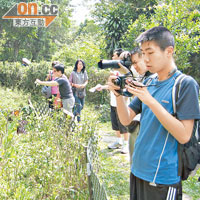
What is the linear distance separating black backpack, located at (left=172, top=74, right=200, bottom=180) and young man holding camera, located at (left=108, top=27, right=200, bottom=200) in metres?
0.02

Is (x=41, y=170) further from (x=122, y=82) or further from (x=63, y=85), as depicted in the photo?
(x=63, y=85)

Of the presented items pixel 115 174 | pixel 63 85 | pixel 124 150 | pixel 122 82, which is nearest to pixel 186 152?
pixel 122 82

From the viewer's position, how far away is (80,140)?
2.93 metres

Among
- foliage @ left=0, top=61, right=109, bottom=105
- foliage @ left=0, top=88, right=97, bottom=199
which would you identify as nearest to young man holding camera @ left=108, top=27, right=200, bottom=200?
foliage @ left=0, top=88, right=97, bottom=199

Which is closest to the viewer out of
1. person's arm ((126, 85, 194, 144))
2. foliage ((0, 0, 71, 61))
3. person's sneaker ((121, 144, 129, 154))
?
person's arm ((126, 85, 194, 144))

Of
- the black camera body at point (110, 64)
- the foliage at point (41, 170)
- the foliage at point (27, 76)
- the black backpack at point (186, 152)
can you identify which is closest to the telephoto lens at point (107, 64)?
the black camera body at point (110, 64)

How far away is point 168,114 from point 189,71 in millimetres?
14334

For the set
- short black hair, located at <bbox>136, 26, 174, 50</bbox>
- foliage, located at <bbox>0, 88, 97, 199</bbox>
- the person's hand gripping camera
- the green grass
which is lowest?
the green grass

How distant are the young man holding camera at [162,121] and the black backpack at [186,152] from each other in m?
0.02

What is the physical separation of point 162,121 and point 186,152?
237 mm

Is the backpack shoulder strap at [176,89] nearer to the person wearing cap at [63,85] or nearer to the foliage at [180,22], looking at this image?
the person wearing cap at [63,85]

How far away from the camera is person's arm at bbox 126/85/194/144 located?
53.9 inches

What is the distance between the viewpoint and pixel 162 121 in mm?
1386

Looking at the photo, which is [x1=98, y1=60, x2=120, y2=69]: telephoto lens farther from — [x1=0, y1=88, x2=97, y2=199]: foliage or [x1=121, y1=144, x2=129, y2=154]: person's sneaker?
[x1=121, y1=144, x2=129, y2=154]: person's sneaker
